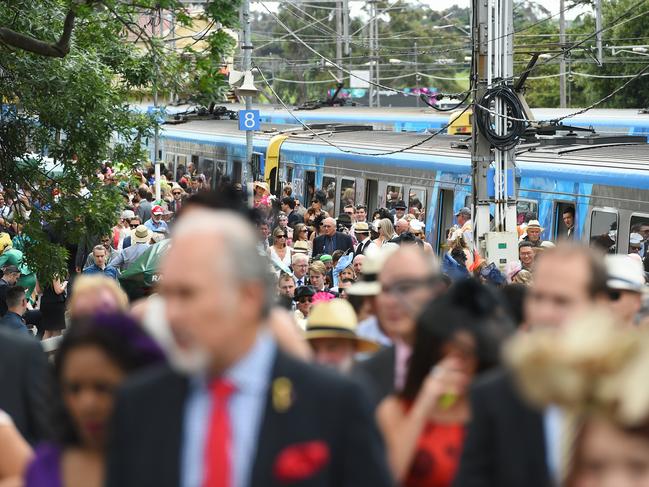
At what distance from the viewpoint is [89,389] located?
11.7 ft

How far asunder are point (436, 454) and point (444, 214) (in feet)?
65.4

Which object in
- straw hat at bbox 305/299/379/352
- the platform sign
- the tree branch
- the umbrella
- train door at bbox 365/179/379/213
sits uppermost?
the tree branch

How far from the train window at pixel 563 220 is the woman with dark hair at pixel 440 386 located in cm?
1558

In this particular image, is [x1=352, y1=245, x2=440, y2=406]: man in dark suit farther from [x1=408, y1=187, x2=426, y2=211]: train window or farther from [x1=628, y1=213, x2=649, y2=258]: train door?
[x1=408, y1=187, x2=426, y2=211]: train window

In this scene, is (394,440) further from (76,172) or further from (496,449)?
(76,172)

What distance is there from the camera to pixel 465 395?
377 cm

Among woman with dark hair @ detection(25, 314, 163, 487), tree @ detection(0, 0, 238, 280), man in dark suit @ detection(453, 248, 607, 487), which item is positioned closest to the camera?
man in dark suit @ detection(453, 248, 607, 487)

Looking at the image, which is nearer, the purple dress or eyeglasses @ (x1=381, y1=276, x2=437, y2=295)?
the purple dress

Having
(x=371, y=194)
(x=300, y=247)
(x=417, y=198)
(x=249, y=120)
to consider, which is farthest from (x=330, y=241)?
(x=371, y=194)

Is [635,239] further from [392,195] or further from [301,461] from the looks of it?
[301,461]

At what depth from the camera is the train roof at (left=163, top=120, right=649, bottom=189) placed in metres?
18.6

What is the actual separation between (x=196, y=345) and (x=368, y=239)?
14729 millimetres

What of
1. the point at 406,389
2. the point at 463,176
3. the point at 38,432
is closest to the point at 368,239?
the point at 463,176

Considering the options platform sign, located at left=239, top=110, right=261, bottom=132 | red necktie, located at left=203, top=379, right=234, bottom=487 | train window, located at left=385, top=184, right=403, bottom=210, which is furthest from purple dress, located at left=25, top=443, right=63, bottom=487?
train window, located at left=385, top=184, right=403, bottom=210
